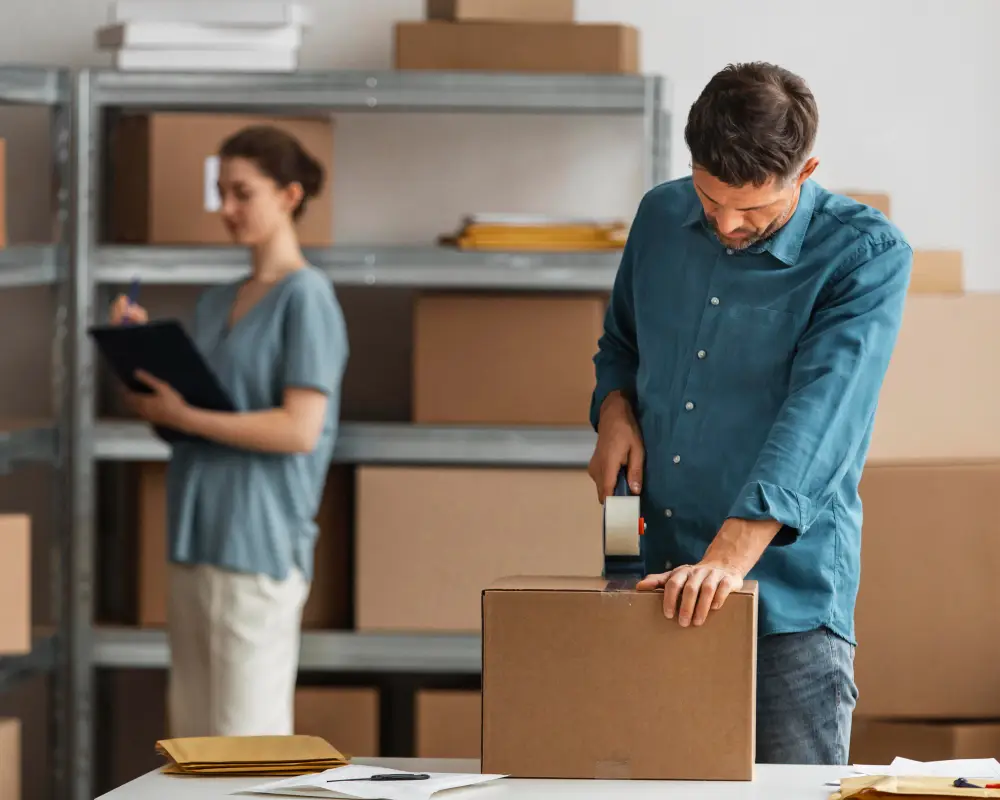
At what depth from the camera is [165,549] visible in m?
3.12

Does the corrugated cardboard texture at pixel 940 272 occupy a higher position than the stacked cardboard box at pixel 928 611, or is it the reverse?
the corrugated cardboard texture at pixel 940 272

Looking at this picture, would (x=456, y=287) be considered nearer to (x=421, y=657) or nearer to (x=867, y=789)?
(x=421, y=657)

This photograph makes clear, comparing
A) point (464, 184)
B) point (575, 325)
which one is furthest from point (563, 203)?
point (575, 325)

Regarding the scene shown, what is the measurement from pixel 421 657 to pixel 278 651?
14.0 inches

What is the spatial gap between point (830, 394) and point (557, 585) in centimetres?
36

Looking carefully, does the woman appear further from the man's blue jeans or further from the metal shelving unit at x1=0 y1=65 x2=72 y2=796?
the man's blue jeans

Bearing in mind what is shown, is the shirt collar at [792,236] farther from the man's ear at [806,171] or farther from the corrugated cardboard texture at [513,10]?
the corrugated cardboard texture at [513,10]

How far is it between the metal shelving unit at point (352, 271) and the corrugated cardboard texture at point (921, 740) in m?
0.77

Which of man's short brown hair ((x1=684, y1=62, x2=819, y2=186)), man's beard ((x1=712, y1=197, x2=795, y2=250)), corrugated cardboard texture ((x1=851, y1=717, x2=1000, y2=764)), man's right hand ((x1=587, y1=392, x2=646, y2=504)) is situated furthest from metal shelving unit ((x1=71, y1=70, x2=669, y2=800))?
man's short brown hair ((x1=684, y1=62, x2=819, y2=186))

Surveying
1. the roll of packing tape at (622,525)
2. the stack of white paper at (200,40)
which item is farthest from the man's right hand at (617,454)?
the stack of white paper at (200,40)

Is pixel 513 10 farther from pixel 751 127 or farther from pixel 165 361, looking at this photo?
pixel 751 127

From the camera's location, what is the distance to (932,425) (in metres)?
2.91

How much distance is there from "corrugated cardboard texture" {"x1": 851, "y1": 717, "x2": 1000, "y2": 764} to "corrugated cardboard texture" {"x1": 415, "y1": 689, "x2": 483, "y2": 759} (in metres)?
0.77

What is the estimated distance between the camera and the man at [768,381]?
1.57 m
